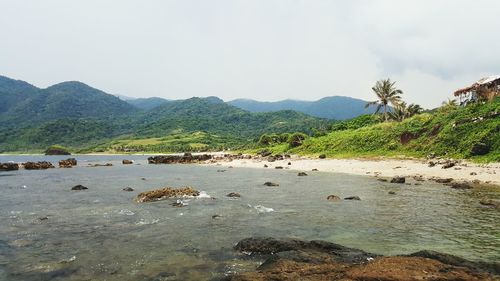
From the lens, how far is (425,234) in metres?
18.6

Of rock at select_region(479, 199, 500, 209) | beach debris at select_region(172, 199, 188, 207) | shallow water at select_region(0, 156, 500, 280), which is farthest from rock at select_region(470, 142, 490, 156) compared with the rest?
beach debris at select_region(172, 199, 188, 207)

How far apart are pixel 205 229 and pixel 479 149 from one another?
1648 inches

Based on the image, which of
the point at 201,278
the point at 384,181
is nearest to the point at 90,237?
the point at 201,278

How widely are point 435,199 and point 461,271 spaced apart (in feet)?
72.1

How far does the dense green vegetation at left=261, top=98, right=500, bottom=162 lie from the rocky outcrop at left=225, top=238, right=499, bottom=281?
129ft

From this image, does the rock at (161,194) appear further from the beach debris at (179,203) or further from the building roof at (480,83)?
the building roof at (480,83)

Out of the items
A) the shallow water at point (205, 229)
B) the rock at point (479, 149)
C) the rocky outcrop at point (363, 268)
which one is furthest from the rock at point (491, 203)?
the rock at point (479, 149)

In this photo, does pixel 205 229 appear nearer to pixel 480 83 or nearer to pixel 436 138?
pixel 436 138

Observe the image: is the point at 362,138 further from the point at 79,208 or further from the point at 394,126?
the point at 79,208

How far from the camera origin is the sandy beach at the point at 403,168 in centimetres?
3962

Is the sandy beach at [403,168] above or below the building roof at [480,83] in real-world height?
Result: below

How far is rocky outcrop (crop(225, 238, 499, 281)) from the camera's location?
892 centimetres

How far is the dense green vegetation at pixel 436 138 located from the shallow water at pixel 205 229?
18739 millimetres

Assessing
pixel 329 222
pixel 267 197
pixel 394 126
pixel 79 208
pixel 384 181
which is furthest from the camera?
pixel 394 126
